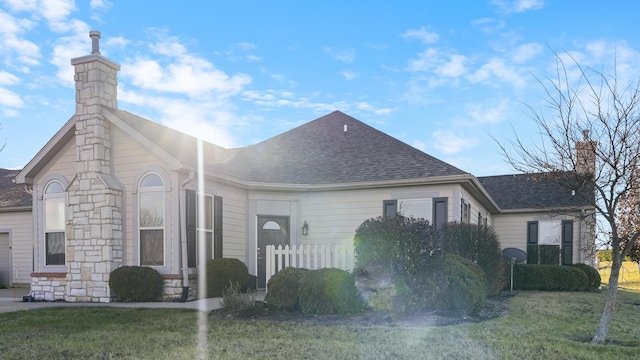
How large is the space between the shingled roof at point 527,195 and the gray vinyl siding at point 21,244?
1873cm

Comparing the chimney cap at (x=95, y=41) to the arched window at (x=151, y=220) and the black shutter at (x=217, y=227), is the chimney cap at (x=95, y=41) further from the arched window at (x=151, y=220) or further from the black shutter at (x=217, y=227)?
the black shutter at (x=217, y=227)

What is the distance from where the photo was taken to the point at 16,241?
707 inches

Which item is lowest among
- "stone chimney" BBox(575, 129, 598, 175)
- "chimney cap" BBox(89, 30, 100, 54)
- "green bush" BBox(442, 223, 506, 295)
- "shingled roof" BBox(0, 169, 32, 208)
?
"green bush" BBox(442, 223, 506, 295)

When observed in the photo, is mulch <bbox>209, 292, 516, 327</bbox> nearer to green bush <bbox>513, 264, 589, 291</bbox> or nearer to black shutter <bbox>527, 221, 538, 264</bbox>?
green bush <bbox>513, 264, 589, 291</bbox>

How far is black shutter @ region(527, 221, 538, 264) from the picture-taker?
20031mm

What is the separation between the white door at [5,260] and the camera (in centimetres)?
1809

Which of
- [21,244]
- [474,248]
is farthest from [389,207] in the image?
[21,244]

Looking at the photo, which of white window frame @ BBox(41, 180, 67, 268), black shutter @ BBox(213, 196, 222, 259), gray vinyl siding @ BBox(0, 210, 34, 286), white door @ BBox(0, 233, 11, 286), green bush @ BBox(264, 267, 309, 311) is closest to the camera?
green bush @ BBox(264, 267, 309, 311)

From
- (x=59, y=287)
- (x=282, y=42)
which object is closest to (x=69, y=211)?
(x=59, y=287)

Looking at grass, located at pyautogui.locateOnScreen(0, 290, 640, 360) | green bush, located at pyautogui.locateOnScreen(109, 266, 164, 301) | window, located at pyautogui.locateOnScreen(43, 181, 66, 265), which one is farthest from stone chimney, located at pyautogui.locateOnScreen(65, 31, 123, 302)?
grass, located at pyautogui.locateOnScreen(0, 290, 640, 360)

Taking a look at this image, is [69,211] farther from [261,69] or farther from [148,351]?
[148,351]

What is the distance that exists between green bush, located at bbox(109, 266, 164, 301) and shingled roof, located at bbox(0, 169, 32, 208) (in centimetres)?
900

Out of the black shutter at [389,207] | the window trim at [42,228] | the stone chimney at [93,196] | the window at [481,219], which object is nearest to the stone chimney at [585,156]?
the black shutter at [389,207]

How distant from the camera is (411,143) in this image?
15664 millimetres
